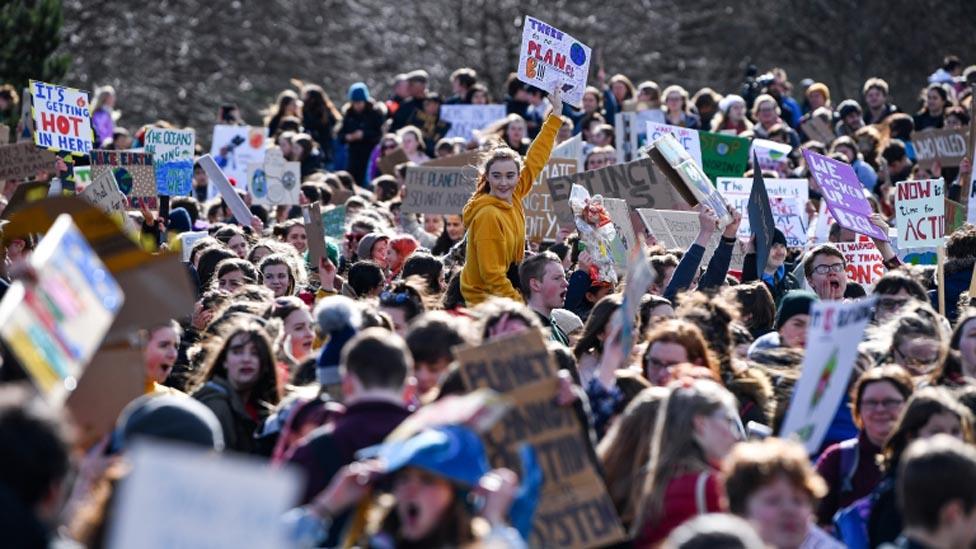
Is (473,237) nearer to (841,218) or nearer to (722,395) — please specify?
(841,218)

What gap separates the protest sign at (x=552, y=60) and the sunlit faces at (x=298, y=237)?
2138mm

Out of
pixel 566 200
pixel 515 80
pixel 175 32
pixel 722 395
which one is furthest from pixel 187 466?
pixel 175 32

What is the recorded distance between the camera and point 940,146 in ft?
56.4

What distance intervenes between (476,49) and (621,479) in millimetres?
27921

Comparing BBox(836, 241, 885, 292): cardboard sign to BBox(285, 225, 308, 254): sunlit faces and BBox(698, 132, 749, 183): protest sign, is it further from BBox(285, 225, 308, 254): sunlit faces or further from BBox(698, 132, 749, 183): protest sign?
BBox(285, 225, 308, 254): sunlit faces

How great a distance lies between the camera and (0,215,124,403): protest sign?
5.05 m

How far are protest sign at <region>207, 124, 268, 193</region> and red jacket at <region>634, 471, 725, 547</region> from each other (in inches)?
559

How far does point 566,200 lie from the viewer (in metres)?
14.0

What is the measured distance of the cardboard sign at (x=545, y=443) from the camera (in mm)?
5949

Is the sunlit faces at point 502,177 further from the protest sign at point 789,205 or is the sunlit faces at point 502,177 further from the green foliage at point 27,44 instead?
the green foliage at point 27,44

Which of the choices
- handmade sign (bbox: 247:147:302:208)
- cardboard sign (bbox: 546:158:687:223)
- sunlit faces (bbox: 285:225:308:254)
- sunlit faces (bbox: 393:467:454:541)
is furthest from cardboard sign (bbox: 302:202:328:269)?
sunlit faces (bbox: 393:467:454:541)

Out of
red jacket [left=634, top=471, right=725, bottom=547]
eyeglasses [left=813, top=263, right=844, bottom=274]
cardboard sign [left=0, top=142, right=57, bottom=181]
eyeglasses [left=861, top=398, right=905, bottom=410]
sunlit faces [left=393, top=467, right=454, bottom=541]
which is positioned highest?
cardboard sign [left=0, top=142, right=57, bottom=181]

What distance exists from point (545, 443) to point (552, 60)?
24.0 feet

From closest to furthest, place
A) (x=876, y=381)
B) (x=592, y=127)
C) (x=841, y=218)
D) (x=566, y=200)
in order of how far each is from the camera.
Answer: (x=876, y=381)
(x=841, y=218)
(x=566, y=200)
(x=592, y=127)
